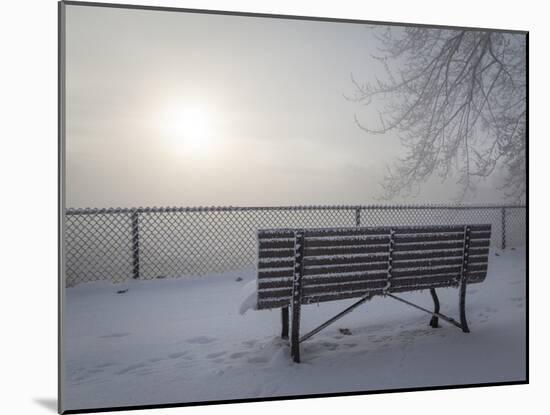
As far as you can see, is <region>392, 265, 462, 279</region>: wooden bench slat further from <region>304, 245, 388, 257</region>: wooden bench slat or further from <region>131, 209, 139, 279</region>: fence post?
<region>131, 209, 139, 279</region>: fence post

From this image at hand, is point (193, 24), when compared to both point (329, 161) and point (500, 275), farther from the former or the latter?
point (500, 275)

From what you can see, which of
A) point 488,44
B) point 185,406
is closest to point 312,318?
point 185,406

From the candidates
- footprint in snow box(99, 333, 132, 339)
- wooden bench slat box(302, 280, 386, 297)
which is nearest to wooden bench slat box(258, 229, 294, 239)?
wooden bench slat box(302, 280, 386, 297)

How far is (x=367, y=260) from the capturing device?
315cm

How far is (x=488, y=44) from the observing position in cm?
378

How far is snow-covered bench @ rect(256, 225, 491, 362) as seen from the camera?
2.89 metres

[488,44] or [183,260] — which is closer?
[488,44]

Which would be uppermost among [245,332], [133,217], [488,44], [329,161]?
[488,44]

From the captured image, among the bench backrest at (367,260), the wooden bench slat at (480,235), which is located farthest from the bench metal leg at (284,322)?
the wooden bench slat at (480,235)

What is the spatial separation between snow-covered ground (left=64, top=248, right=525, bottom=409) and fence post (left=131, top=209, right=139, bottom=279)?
0.15m

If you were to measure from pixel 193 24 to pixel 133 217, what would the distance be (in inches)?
82.9

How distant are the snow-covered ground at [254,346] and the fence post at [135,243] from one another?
148 mm

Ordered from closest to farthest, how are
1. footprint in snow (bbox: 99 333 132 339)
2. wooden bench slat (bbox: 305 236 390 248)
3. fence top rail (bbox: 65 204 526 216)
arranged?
1. wooden bench slat (bbox: 305 236 390 248)
2. footprint in snow (bbox: 99 333 132 339)
3. fence top rail (bbox: 65 204 526 216)

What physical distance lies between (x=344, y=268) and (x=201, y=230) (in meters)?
2.06
